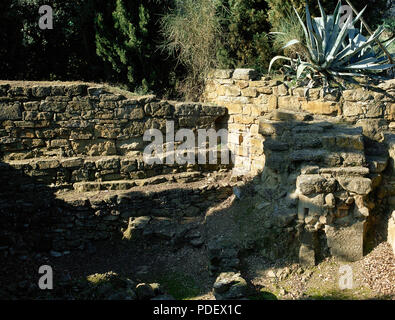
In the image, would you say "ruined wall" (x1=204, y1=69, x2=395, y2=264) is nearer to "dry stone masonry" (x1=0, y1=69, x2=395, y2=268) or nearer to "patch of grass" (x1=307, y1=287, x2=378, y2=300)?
"dry stone masonry" (x1=0, y1=69, x2=395, y2=268)

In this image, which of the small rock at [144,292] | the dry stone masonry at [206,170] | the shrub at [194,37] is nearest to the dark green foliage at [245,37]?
the shrub at [194,37]

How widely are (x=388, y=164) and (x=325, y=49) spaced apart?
2.40m

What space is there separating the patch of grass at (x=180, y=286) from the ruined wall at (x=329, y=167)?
142 centimetres

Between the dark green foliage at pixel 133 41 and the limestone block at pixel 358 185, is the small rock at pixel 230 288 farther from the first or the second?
the dark green foliage at pixel 133 41

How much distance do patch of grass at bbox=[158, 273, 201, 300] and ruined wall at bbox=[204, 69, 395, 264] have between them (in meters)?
1.42

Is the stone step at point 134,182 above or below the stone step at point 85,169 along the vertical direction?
below

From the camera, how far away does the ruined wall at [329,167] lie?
19.0 feet

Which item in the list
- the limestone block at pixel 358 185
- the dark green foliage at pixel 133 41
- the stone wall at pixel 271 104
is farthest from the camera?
the dark green foliage at pixel 133 41

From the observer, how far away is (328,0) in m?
9.34

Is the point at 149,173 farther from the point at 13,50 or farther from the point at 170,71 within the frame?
the point at 13,50

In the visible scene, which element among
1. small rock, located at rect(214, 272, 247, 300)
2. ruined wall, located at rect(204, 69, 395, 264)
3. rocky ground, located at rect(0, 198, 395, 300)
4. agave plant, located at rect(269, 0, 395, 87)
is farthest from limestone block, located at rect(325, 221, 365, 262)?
agave plant, located at rect(269, 0, 395, 87)

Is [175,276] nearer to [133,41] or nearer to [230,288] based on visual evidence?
[230,288]

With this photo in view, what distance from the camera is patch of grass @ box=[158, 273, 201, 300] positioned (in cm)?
595

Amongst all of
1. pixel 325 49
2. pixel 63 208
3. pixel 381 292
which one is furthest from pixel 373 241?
pixel 63 208
